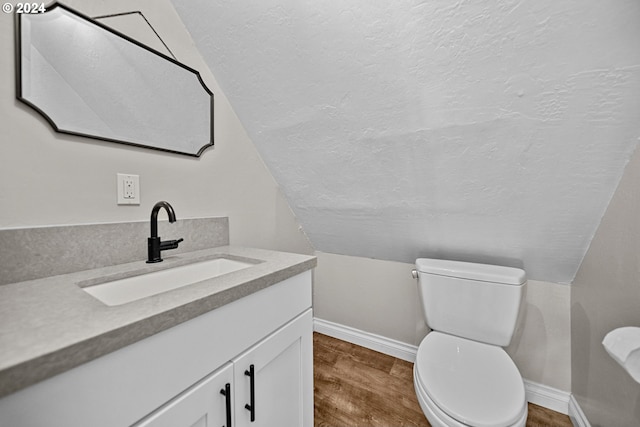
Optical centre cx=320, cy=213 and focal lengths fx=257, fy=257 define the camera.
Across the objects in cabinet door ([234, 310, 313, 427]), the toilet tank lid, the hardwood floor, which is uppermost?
the toilet tank lid

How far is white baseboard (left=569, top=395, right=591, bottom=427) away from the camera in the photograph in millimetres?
1184

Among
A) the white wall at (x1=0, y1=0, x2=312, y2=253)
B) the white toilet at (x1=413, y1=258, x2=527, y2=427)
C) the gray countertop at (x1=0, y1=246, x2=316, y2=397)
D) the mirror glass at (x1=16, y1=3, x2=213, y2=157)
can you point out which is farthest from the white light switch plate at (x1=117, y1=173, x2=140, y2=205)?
the white toilet at (x1=413, y1=258, x2=527, y2=427)

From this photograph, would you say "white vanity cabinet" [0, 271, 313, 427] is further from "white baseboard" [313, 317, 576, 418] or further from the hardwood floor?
"white baseboard" [313, 317, 576, 418]

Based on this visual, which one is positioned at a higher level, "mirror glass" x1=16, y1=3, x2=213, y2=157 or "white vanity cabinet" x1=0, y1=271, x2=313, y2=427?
"mirror glass" x1=16, y1=3, x2=213, y2=157

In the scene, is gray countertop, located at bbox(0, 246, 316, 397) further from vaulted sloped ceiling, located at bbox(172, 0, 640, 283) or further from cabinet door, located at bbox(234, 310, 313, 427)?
vaulted sloped ceiling, located at bbox(172, 0, 640, 283)

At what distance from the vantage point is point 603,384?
41.1 inches

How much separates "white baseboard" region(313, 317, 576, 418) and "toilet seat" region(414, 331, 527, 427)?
53 centimetres

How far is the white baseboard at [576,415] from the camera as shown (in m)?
1.18

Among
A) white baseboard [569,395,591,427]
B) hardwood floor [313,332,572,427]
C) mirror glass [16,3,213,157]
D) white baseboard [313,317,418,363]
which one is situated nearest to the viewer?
mirror glass [16,3,213,157]

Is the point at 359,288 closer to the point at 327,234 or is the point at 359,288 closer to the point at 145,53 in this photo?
the point at 327,234

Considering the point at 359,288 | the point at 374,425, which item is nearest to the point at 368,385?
the point at 374,425

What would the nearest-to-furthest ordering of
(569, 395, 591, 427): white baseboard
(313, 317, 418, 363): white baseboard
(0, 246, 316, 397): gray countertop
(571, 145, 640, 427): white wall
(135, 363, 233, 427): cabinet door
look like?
(0, 246, 316, 397): gray countertop → (135, 363, 233, 427): cabinet door → (571, 145, 640, 427): white wall → (569, 395, 591, 427): white baseboard → (313, 317, 418, 363): white baseboard

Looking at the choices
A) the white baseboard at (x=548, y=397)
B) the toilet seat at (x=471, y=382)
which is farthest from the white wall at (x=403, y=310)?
the toilet seat at (x=471, y=382)

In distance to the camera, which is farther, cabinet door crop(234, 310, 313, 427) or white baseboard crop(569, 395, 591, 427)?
white baseboard crop(569, 395, 591, 427)
